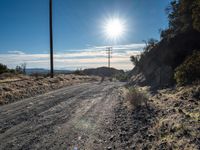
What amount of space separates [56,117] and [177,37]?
14314mm

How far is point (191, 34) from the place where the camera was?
20.3 m

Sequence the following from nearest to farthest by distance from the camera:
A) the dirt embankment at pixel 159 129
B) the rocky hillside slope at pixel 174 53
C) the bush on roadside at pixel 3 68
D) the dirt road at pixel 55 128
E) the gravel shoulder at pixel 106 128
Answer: the dirt embankment at pixel 159 129
the gravel shoulder at pixel 106 128
the dirt road at pixel 55 128
the rocky hillside slope at pixel 174 53
the bush on roadside at pixel 3 68

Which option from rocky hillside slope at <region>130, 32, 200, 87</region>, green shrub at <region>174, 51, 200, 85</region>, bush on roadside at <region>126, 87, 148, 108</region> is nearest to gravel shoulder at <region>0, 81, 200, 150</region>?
green shrub at <region>174, 51, 200, 85</region>

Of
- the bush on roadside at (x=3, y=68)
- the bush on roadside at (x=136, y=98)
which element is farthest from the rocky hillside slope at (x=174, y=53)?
the bush on roadside at (x=3, y=68)

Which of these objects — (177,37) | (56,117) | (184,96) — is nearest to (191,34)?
(177,37)

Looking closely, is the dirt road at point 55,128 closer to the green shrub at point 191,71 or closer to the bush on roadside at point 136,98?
the bush on roadside at point 136,98

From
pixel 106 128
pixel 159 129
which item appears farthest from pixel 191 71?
pixel 106 128

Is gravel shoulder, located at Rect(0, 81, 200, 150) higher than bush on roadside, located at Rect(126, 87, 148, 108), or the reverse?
bush on roadside, located at Rect(126, 87, 148, 108)

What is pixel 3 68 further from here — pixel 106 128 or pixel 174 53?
pixel 106 128

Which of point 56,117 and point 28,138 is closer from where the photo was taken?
point 28,138

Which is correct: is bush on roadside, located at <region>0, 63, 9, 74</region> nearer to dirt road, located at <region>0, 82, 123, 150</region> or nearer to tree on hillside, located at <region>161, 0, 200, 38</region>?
tree on hillside, located at <region>161, 0, 200, 38</region>

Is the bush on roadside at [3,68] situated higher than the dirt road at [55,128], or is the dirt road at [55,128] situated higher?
the bush on roadside at [3,68]

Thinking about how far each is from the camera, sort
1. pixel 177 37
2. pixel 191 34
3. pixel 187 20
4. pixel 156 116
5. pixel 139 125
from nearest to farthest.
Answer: pixel 139 125, pixel 156 116, pixel 187 20, pixel 191 34, pixel 177 37

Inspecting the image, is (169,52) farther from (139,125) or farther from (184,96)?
(139,125)
